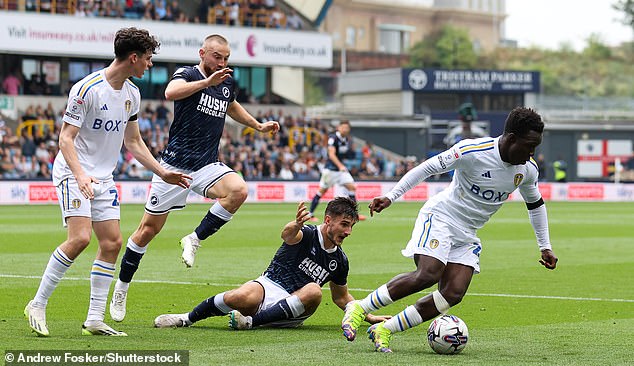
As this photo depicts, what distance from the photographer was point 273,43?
50.3 m

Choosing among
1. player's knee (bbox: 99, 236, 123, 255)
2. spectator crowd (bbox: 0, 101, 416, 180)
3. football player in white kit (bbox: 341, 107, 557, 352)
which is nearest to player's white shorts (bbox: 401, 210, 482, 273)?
football player in white kit (bbox: 341, 107, 557, 352)

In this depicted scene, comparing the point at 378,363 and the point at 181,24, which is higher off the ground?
the point at 181,24

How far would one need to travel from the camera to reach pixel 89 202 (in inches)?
346

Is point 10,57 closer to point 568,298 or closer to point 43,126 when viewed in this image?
point 43,126

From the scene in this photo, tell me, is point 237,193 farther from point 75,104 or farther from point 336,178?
point 336,178

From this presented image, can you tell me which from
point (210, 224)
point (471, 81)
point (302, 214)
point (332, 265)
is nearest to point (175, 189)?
point (210, 224)

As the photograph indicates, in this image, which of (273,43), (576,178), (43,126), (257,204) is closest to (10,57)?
(43,126)

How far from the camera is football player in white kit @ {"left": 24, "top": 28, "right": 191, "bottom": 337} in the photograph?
8.71m

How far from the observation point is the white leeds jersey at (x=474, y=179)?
859 centimetres

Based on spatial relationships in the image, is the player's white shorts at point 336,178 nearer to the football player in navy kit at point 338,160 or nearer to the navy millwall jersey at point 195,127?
the football player in navy kit at point 338,160

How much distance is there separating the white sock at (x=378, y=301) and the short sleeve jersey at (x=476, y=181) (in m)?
0.78

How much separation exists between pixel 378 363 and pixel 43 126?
34.4 metres

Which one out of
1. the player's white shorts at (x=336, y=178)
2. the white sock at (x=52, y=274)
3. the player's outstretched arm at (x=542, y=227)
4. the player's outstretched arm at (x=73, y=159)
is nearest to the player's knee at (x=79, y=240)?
the white sock at (x=52, y=274)

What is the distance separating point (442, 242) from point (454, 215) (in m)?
0.31
